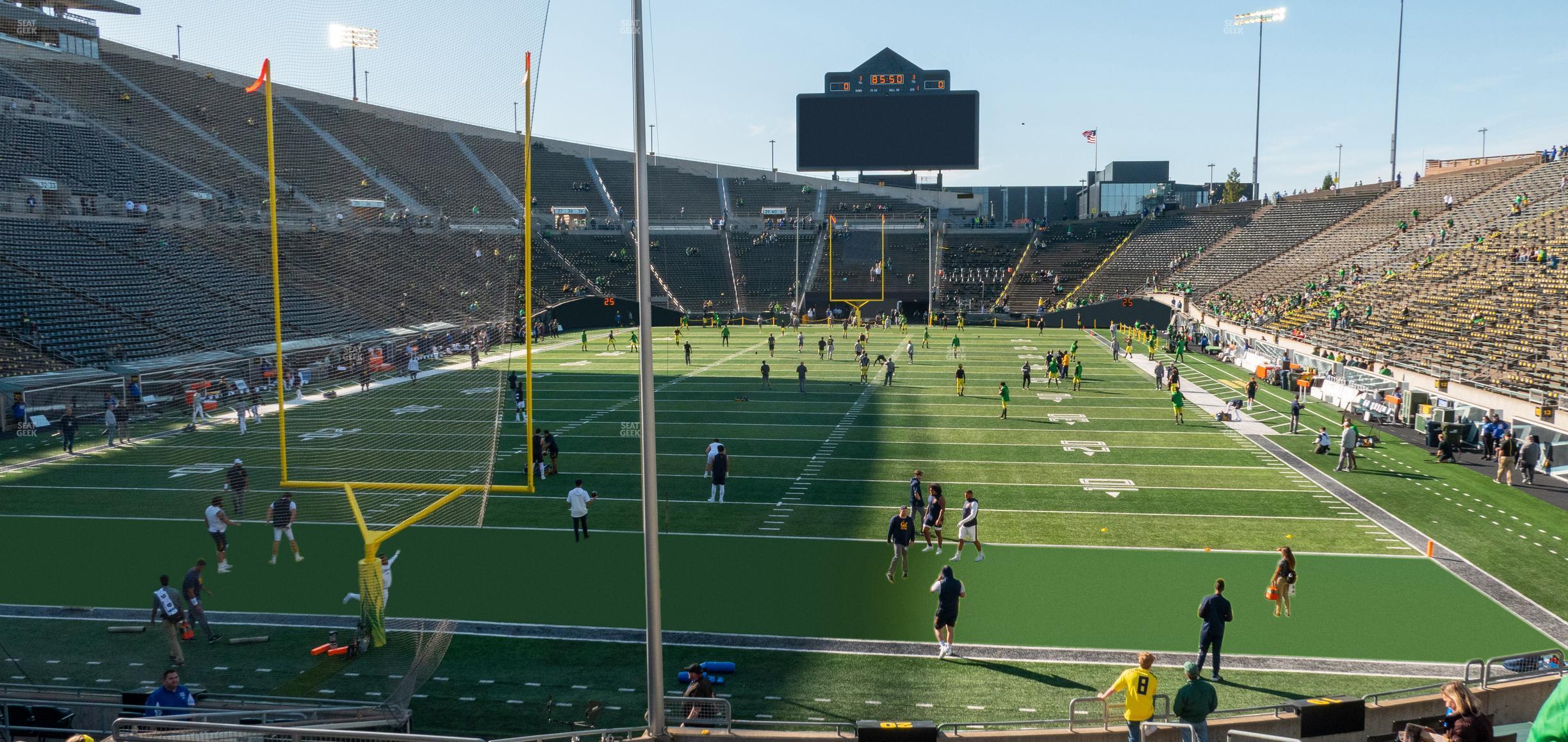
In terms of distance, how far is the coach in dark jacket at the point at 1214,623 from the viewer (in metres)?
9.89

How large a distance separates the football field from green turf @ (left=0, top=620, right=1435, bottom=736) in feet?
0.29

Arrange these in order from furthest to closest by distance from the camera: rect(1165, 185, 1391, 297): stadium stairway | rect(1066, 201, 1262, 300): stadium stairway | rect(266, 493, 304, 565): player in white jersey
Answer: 1. rect(1066, 201, 1262, 300): stadium stairway
2. rect(1165, 185, 1391, 297): stadium stairway
3. rect(266, 493, 304, 565): player in white jersey

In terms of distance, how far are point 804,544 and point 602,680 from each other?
17.5 feet

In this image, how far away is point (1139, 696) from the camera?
7.88 m

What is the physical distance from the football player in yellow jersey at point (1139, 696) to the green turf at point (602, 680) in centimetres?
142

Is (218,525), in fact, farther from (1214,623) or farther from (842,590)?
(1214,623)

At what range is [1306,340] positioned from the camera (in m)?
35.8

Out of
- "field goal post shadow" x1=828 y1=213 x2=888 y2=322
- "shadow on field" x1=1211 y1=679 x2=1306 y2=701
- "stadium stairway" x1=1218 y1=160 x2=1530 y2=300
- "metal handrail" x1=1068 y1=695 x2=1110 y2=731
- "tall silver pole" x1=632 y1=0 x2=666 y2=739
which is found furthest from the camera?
"field goal post shadow" x1=828 y1=213 x2=888 y2=322

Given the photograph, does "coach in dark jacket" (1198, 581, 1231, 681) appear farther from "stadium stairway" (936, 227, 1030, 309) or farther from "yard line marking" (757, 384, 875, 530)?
"stadium stairway" (936, 227, 1030, 309)

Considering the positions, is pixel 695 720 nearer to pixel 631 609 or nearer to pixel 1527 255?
pixel 631 609

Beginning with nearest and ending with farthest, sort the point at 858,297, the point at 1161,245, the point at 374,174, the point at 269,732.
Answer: the point at 269,732, the point at 374,174, the point at 858,297, the point at 1161,245

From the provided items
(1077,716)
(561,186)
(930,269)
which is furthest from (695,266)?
(1077,716)

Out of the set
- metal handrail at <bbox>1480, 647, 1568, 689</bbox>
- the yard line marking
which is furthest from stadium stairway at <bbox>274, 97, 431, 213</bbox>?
metal handrail at <bbox>1480, 647, 1568, 689</bbox>

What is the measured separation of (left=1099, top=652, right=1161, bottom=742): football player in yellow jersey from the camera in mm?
7863
